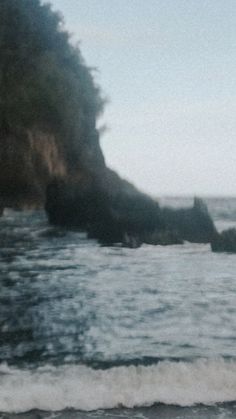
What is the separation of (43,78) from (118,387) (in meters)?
27.2

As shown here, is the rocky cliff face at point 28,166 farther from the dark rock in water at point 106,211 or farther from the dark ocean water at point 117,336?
the dark ocean water at point 117,336

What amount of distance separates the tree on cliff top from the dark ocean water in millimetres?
11543

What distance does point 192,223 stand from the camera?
27125 millimetres

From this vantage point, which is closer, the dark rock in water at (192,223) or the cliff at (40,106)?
the dark rock in water at (192,223)

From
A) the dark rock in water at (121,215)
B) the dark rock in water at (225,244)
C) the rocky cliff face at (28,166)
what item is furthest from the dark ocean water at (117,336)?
the rocky cliff face at (28,166)

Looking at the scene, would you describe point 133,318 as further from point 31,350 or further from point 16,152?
point 16,152

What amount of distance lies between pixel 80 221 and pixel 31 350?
2574cm

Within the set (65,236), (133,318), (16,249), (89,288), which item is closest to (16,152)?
(65,236)

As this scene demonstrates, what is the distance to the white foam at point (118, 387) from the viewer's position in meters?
5.85

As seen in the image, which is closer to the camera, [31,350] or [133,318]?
[31,350]

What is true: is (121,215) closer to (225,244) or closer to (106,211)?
(106,211)

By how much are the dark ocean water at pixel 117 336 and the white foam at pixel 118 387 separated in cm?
1

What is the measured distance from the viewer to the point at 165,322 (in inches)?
421

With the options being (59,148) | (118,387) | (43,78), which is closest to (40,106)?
(43,78)
